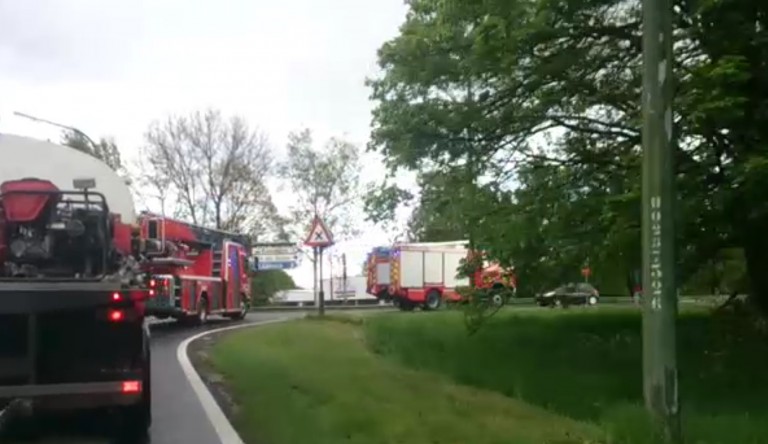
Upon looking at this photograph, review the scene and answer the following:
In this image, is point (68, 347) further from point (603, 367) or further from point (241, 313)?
point (241, 313)

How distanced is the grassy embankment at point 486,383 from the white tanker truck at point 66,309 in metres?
1.51

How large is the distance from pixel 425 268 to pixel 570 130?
27.5m

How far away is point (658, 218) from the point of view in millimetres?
9000

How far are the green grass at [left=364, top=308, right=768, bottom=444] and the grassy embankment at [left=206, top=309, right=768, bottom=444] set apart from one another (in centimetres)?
3

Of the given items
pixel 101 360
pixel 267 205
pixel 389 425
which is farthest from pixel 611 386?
pixel 267 205

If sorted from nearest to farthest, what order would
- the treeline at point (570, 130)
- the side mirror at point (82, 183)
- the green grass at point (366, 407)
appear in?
the green grass at point (366, 407)
the side mirror at point (82, 183)
the treeline at point (570, 130)

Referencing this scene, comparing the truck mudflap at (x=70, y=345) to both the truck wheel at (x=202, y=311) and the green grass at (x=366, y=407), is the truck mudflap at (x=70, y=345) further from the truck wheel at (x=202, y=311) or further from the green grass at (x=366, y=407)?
the truck wheel at (x=202, y=311)

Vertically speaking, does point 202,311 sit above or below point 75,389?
below

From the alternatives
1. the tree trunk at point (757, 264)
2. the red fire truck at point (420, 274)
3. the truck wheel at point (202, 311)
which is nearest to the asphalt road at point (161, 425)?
the tree trunk at point (757, 264)

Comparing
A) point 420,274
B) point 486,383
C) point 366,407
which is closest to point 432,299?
point 420,274

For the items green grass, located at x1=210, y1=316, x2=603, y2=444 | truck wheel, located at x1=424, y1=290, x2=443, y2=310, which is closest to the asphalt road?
green grass, located at x1=210, y1=316, x2=603, y2=444

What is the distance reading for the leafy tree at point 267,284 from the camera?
58.2 m

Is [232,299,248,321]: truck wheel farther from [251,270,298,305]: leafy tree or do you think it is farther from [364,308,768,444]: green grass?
[251,270,298,305]: leafy tree

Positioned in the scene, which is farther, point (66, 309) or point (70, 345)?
point (70, 345)
